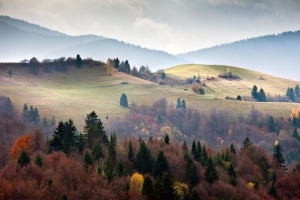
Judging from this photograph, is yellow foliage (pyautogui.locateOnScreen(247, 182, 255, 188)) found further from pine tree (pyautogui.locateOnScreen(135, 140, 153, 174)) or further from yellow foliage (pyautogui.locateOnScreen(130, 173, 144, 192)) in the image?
yellow foliage (pyautogui.locateOnScreen(130, 173, 144, 192))

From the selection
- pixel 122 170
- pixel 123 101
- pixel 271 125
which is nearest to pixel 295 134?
A: pixel 271 125

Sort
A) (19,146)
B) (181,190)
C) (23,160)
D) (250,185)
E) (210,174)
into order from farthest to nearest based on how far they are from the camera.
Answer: (19,146), (250,185), (210,174), (181,190), (23,160)

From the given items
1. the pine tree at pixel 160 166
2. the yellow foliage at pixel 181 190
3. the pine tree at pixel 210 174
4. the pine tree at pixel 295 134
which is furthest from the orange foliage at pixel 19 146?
the pine tree at pixel 295 134

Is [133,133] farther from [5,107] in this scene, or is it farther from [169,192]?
[169,192]

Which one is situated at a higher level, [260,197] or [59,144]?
[59,144]

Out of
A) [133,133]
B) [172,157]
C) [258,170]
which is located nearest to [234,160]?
[258,170]

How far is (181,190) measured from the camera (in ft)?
203

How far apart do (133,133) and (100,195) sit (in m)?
110

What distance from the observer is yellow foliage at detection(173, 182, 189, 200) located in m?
59.6

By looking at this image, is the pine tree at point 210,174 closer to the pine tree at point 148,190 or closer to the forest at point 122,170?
the forest at point 122,170

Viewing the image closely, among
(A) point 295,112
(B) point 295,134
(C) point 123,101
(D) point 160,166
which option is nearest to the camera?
(D) point 160,166

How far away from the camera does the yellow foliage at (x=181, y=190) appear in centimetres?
5962

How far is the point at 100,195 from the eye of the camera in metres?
47.9

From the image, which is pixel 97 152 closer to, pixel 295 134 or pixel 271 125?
pixel 295 134
